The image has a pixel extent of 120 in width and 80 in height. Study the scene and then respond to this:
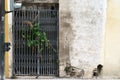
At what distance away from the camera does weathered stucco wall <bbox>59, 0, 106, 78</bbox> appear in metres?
16.5

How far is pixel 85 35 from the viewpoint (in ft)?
54.2

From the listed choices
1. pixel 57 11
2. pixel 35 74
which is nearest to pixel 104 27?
pixel 57 11

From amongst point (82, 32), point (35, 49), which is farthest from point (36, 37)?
point (82, 32)

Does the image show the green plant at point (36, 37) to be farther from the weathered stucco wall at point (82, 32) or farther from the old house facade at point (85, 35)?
the weathered stucco wall at point (82, 32)

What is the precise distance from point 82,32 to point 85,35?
0.47 feet

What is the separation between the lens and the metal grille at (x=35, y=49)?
16562 millimetres

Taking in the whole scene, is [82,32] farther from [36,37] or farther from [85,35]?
[36,37]

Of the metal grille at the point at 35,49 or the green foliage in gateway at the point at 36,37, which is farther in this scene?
the metal grille at the point at 35,49

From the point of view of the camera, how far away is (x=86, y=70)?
16531 mm

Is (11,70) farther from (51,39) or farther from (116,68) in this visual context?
(116,68)

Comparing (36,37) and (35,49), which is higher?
(36,37)

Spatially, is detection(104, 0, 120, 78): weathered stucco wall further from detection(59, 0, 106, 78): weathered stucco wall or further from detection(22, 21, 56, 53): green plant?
detection(22, 21, 56, 53): green plant

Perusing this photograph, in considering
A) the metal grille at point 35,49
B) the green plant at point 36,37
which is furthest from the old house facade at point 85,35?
the green plant at point 36,37

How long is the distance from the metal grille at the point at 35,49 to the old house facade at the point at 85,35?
5.8 inches
